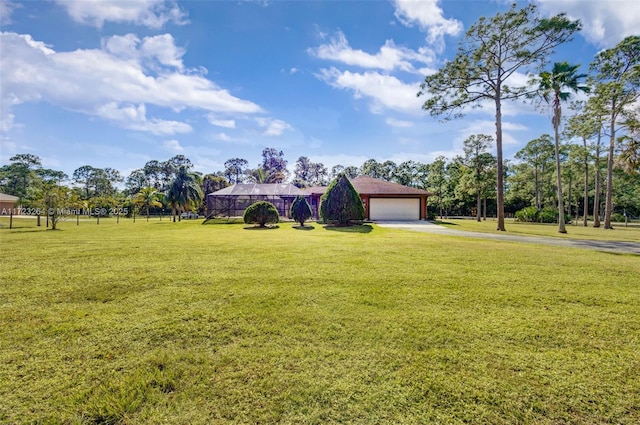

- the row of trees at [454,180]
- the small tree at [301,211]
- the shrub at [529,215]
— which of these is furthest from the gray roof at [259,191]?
the shrub at [529,215]

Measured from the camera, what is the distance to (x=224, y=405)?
2094 millimetres

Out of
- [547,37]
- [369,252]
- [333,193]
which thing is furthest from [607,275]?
[547,37]

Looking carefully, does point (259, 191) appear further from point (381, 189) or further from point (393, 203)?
point (393, 203)

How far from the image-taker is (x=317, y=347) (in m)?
2.90

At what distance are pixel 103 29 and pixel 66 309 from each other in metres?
9.82

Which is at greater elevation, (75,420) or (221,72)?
(221,72)

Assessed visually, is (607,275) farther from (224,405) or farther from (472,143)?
(472,143)

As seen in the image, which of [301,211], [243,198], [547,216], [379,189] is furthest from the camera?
[547,216]

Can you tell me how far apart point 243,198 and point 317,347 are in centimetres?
2518

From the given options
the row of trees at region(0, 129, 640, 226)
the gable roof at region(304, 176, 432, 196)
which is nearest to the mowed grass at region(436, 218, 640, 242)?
the row of trees at region(0, 129, 640, 226)

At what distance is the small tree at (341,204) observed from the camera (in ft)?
54.2

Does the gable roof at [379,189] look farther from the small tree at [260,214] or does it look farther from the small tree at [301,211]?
the small tree at [260,214]

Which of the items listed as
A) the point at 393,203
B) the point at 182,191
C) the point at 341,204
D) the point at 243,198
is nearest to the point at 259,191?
the point at 243,198

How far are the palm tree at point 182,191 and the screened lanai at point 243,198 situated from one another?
19.7 ft
